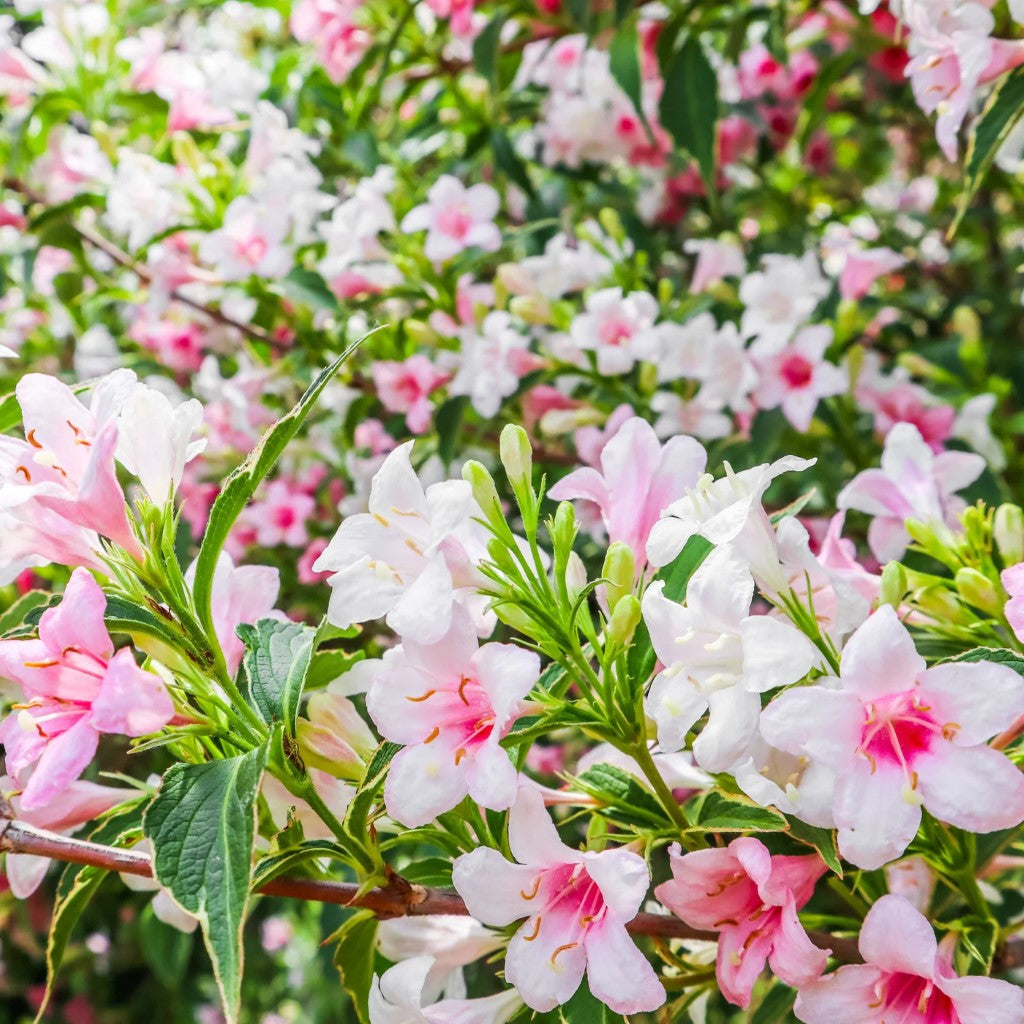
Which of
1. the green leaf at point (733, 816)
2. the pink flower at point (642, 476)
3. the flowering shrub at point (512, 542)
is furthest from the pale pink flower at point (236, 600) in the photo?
the green leaf at point (733, 816)

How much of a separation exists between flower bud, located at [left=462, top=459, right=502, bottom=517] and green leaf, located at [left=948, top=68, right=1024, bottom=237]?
0.59 metres

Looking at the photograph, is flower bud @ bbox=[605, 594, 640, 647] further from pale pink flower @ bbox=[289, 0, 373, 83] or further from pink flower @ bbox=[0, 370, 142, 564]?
pale pink flower @ bbox=[289, 0, 373, 83]

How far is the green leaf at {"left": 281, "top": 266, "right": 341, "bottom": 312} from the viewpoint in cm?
169

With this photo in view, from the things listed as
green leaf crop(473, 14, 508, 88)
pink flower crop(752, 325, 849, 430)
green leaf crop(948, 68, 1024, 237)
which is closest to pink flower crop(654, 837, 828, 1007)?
green leaf crop(948, 68, 1024, 237)

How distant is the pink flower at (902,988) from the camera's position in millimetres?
667

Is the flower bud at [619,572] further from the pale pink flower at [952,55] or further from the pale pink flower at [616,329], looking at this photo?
the pale pink flower at [616,329]

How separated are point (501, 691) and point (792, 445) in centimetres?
117

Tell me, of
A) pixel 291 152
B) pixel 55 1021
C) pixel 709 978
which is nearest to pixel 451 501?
pixel 709 978

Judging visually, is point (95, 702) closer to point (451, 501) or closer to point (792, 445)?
point (451, 501)

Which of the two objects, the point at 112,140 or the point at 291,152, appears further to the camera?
the point at 112,140

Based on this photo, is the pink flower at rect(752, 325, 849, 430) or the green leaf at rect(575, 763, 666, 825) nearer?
the green leaf at rect(575, 763, 666, 825)

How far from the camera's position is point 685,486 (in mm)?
796

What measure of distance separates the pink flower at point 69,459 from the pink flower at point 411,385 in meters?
0.95

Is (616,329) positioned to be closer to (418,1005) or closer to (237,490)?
(237,490)
